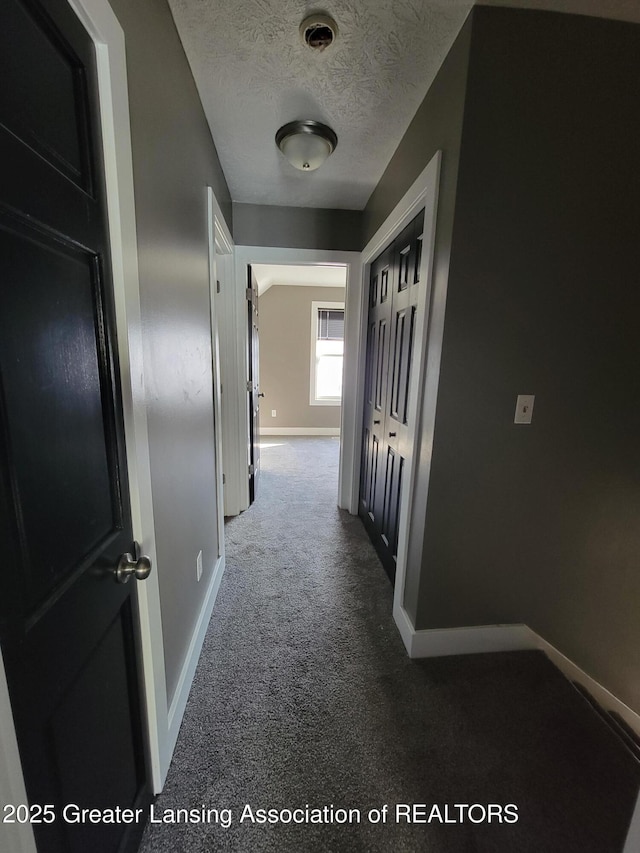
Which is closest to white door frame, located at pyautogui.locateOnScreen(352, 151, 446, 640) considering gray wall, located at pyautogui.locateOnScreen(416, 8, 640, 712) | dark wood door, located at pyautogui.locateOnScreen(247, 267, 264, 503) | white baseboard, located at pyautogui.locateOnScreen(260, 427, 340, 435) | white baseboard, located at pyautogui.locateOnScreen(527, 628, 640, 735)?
gray wall, located at pyautogui.locateOnScreen(416, 8, 640, 712)

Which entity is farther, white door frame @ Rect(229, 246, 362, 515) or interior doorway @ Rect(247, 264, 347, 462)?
interior doorway @ Rect(247, 264, 347, 462)

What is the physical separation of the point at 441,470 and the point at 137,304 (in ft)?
4.06

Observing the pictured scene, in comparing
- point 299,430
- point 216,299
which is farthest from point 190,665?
point 299,430

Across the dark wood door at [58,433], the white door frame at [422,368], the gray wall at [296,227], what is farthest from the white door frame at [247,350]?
the dark wood door at [58,433]

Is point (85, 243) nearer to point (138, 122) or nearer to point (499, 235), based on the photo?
point (138, 122)

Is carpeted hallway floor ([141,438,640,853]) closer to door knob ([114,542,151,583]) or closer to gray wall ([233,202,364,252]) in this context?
door knob ([114,542,151,583])

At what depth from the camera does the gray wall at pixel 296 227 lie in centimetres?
264

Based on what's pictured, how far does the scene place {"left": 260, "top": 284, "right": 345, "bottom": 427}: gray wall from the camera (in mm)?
5480

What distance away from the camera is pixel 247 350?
9.14 feet

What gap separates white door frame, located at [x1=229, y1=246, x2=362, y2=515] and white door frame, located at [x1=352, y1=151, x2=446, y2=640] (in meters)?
0.99

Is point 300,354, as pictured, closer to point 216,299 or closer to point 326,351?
point 326,351

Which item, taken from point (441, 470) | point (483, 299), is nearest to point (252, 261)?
point (483, 299)

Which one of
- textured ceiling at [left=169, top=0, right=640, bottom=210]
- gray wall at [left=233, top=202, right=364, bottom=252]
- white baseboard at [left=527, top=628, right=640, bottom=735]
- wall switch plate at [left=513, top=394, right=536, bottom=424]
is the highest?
textured ceiling at [left=169, top=0, right=640, bottom=210]

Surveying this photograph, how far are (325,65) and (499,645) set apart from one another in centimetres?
263
